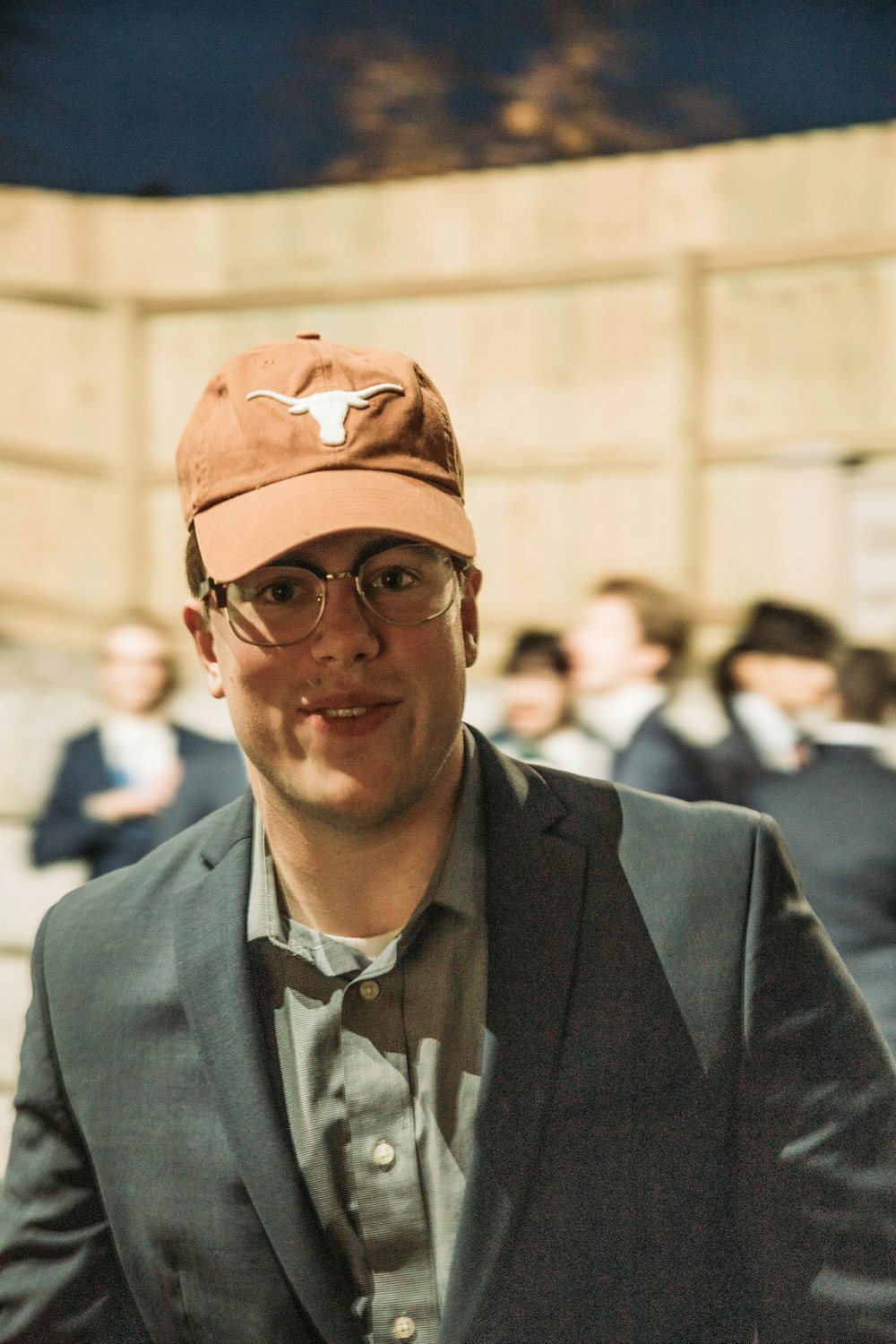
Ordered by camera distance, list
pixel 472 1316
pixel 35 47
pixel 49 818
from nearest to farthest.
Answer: pixel 472 1316, pixel 49 818, pixel 35 47

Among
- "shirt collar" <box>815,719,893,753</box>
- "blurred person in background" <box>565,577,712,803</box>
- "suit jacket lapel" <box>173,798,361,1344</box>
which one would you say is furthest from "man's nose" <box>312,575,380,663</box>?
"blurred person in background" <box>565,577,712,803</box>

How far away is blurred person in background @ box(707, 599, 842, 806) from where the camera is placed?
3137 millimetres

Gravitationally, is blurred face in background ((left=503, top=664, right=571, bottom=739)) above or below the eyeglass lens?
below

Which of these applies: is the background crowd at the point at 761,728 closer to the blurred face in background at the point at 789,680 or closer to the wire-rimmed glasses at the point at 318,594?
the blurred face in background at the point at 789,680

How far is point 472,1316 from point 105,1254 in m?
0.35

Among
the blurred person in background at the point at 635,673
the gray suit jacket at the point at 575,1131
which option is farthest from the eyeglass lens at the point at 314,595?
the blurred person in background at the point at 635,673

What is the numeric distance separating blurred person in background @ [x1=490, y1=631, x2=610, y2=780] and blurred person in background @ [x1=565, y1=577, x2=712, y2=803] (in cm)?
4

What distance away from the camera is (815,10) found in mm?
4309

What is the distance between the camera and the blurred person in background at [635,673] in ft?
9.60

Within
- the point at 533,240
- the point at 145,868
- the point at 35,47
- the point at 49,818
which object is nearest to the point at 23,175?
the point at 35,47

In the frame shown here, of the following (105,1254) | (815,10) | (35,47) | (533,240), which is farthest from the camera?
(533,240)

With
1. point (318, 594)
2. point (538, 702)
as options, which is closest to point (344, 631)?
point (318, 594)

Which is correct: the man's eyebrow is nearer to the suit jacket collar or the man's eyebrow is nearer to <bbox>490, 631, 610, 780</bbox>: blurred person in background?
the suit jacket collar

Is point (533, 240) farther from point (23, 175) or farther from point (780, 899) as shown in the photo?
point (780, 899)
